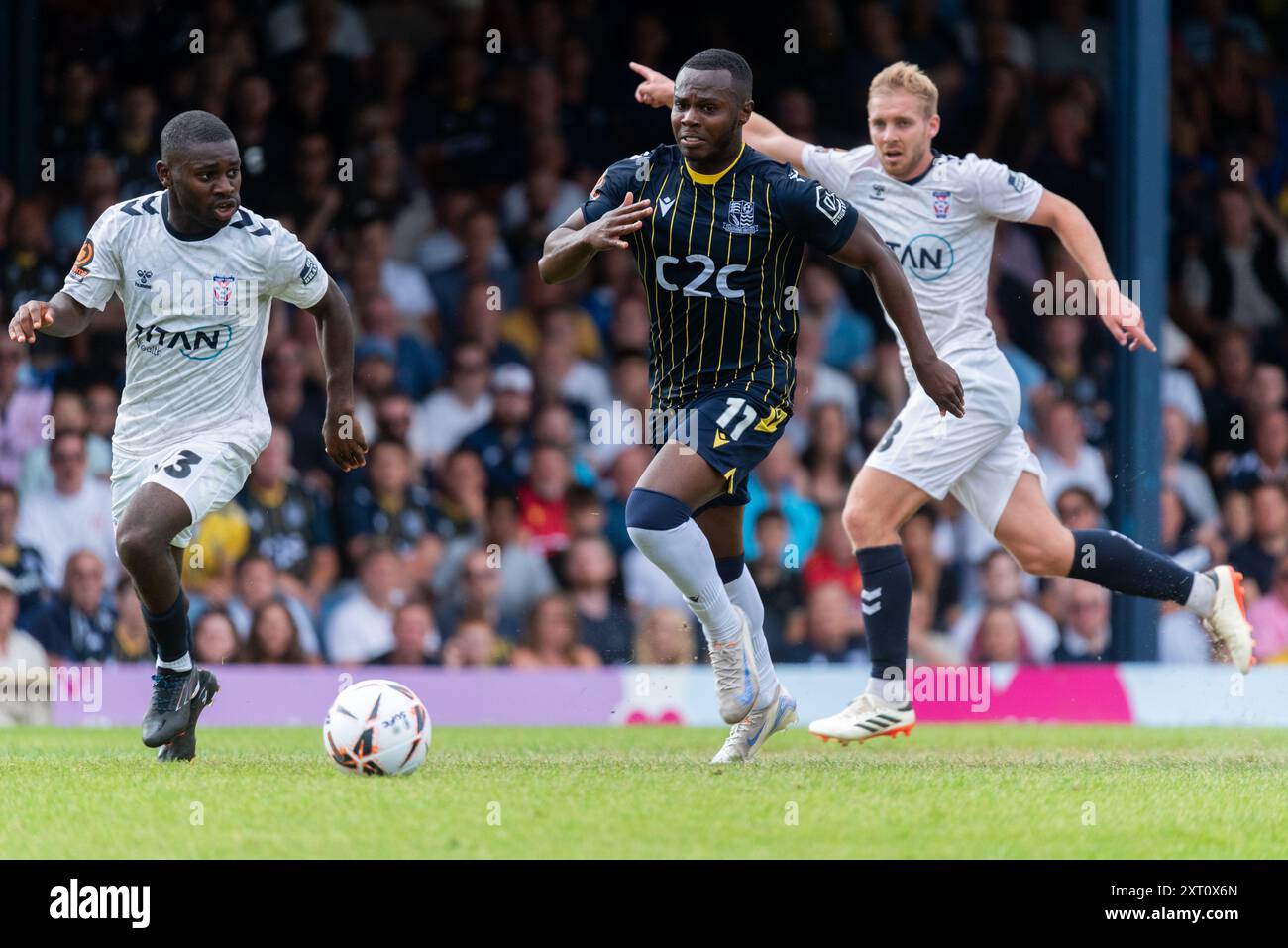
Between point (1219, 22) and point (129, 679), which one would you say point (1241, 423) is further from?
point (129, 679)

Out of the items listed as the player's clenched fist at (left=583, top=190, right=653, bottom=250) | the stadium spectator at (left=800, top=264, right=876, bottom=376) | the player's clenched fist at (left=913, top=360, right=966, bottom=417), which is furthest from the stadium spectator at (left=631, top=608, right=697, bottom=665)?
the player's clenched fist at (left=583, top=190, right=653, bottom=250)

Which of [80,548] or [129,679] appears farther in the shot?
[80,548]

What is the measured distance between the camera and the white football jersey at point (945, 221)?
8.01 meters

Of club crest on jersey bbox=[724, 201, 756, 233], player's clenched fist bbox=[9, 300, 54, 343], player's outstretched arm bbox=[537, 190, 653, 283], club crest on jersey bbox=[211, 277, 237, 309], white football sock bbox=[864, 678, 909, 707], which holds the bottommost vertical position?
white football sock bbox=[864, 678, 909, 707]

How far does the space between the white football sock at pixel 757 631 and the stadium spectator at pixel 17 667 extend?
14.8 feet

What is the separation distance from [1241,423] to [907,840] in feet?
26.2

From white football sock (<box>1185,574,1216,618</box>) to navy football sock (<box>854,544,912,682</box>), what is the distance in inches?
50.8

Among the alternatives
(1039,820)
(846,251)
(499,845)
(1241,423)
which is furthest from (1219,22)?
(499,845)

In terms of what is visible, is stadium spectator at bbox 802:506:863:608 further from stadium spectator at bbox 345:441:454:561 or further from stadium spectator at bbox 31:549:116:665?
stadium spectator at bbox 31:549:116:665

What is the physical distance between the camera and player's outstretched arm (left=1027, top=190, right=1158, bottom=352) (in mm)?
7762

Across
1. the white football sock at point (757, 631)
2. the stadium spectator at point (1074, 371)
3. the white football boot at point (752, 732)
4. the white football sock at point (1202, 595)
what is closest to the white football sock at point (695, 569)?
the white football sock at point (757, 631)

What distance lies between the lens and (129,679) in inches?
398

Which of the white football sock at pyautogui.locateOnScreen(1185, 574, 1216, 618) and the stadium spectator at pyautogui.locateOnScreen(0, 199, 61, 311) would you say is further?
the stadium spectator at pyautogui.locateOnScreen(0, 199, 61, 311)

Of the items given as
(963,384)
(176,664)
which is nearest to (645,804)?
(176,664)
